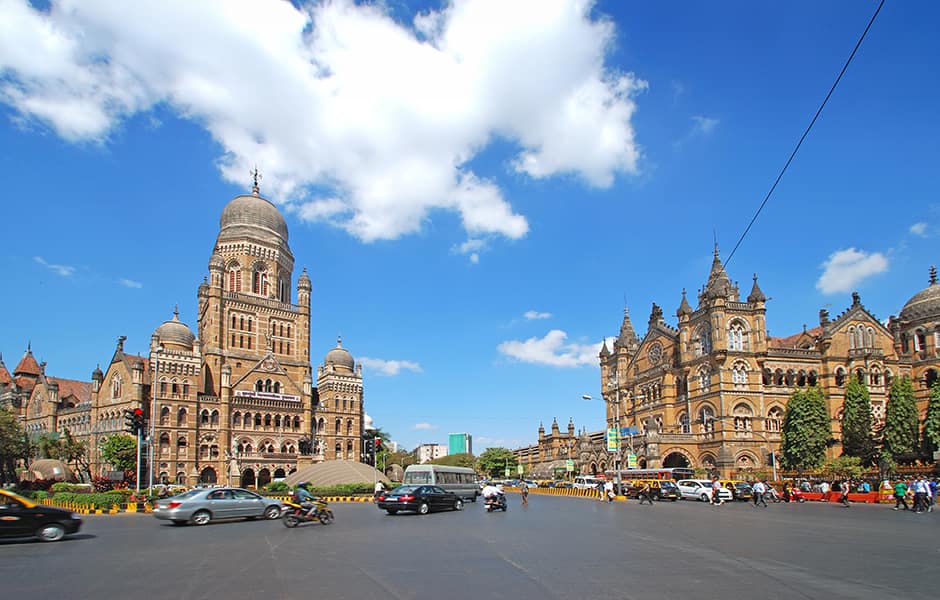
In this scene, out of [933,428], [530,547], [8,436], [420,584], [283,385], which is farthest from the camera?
[283,385]

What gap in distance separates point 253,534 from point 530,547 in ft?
27.0

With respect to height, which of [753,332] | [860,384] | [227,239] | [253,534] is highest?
[227,239]

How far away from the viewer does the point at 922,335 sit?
219ft

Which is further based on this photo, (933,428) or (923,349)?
(923,349)

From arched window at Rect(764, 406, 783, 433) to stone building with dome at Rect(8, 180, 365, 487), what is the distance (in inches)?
1663

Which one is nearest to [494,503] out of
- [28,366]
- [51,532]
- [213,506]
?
[213,506]

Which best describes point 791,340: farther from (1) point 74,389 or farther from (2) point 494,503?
(1) point 74,389

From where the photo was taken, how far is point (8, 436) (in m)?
Result: 53.3

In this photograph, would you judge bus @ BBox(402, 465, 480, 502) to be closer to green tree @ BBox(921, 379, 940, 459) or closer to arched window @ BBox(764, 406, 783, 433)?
arched window @ BBox(764, 406, 783, 433)

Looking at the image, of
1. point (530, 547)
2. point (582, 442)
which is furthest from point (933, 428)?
point (530, 547)

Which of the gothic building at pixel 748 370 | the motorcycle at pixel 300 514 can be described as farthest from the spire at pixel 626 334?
the motorcycle at pixel 300 514

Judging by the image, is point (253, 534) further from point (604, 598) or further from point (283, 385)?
point (283, 385)

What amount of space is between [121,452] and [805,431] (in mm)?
53497

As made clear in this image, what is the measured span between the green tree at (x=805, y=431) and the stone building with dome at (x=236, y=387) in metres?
44.3
